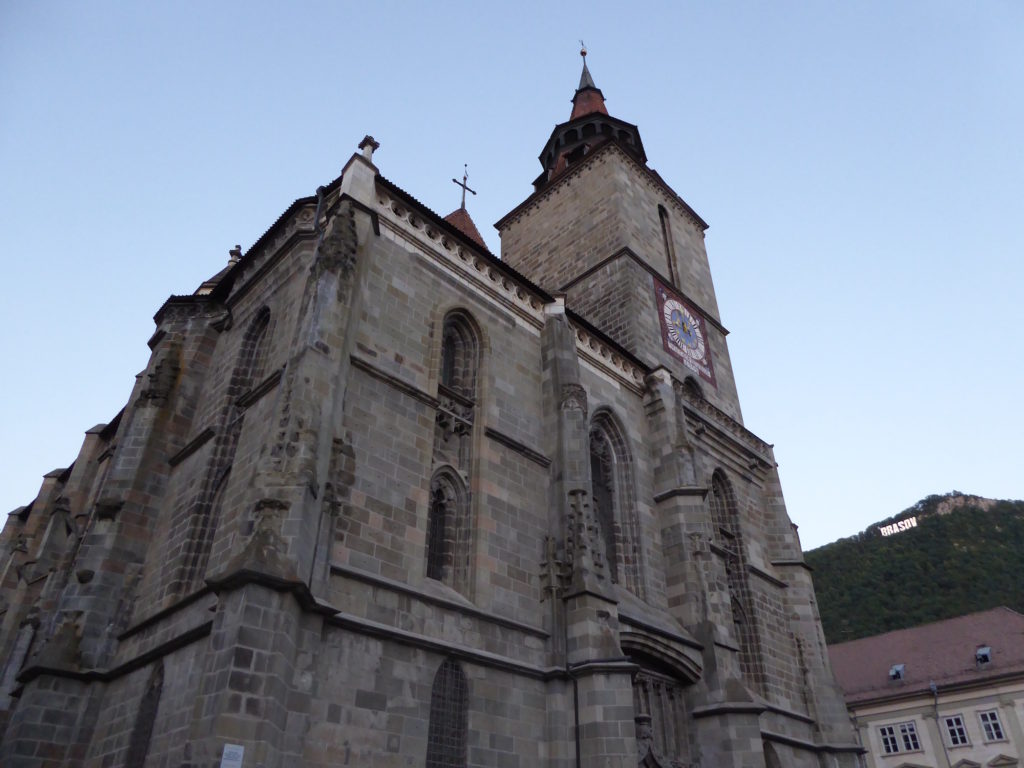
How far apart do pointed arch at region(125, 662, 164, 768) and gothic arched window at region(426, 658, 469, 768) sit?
3.65 metres

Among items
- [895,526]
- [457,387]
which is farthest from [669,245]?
[895,526]

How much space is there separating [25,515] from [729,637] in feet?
76.1

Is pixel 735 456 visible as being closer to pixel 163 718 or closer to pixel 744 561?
pixel 744 561

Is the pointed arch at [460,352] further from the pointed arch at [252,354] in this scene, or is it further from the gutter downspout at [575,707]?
the gutter downspout at [575,707]

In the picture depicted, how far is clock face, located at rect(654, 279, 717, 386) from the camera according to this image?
2191 centimetres

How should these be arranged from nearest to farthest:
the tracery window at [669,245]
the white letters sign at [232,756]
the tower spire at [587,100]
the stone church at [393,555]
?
the white letters sign at [232,756], the stone church at [393,555], the tracery window at [669,245], the tower spire at [587,100]

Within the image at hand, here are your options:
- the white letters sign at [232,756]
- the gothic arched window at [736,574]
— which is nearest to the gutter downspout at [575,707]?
the white letters sign at [232,756]

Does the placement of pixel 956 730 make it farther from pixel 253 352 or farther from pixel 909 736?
pixel 253 352

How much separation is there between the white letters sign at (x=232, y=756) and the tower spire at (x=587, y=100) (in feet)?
90.4

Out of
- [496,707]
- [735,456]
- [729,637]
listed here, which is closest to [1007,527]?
[735,456]

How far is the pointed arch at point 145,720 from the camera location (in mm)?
9586

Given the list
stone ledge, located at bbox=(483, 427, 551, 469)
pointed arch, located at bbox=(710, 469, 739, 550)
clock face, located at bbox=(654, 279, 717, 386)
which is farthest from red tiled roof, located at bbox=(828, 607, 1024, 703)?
stone ledge, located at bbox=(483, 427, 551, 469)

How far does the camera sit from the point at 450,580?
11430 millimetres

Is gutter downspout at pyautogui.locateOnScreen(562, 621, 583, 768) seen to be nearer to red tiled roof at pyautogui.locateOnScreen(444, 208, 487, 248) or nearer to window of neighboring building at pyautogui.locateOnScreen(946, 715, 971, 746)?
red tiled roof at pyautogui.locateOnScreen(444, 208, 487, 248)
